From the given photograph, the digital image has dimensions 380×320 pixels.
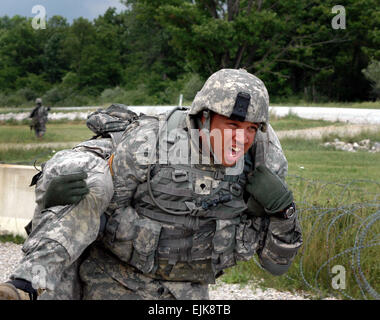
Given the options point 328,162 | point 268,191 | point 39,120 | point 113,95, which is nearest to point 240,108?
point 268,191

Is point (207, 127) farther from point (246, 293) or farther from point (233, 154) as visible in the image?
point (246, 293)

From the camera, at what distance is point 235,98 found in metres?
2.60

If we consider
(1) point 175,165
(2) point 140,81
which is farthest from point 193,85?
(1) point 175,165

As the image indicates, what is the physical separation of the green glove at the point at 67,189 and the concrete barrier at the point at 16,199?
205 inches

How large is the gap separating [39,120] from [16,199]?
6.79m

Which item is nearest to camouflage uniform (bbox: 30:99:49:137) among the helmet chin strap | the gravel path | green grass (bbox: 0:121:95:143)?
green grass (bbox: 0:121:95:143)

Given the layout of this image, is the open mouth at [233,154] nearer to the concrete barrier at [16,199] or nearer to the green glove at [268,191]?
the green glove at [268,191]

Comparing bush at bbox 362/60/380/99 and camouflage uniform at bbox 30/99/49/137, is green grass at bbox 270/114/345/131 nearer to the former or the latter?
camouflage uniform at bbox 30/99/49/137

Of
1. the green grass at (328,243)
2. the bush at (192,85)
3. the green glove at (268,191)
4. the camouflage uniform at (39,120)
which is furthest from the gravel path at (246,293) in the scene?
the bush at (192,85)

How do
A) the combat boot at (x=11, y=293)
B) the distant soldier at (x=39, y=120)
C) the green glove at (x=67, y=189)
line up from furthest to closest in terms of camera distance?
the distant soldier at (x=39, y=120) → the green glove at (x=67, y=189) → the combat boot at (x=11, y=293)

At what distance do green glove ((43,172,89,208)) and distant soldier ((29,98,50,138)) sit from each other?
10.5 meters

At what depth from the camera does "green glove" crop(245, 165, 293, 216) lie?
2676mm

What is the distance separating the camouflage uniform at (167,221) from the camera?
2680 mm

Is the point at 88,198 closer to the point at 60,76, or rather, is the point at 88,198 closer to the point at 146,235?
the point at 146,235
